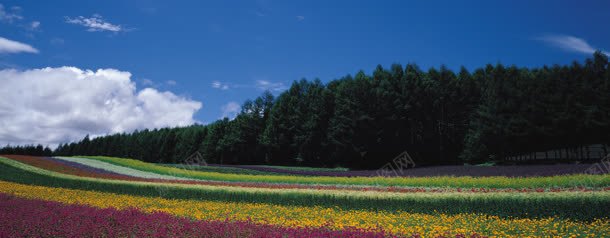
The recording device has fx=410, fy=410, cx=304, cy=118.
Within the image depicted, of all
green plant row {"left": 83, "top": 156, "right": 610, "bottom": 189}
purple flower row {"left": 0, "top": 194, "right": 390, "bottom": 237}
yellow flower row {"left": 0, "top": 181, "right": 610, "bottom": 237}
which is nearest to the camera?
purple flower row {"left": 0, "top": 194, "right": 390, "bottom": 237}

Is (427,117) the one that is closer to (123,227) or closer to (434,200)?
(434,200)

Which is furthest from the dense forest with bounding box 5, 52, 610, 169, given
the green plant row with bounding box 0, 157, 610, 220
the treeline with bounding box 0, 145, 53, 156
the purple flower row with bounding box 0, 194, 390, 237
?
the treeline with bounding box 0, 145, 53, 156

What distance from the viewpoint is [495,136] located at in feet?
136

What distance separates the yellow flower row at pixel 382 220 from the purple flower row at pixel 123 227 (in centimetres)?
266

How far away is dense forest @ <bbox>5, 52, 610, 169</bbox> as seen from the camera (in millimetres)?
37844

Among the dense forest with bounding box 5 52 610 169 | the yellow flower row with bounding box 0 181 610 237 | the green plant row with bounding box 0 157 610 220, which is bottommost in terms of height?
the yellow flower row with bounding box 0 181 610 237

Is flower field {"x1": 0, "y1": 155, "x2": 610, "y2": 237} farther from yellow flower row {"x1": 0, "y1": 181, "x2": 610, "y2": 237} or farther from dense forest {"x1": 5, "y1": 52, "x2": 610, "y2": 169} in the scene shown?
dense forest {"x1": 5, "y1": 52, "x2": 610, "y2": 169}

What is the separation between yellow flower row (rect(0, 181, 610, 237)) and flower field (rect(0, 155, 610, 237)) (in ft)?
0.11

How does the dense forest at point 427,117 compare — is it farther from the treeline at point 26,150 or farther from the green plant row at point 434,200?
the treeline at point 26,150

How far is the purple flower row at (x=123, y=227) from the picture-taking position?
730 centimetres

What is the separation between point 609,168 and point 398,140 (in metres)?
23.3

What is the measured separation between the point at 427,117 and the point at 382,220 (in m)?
40.8

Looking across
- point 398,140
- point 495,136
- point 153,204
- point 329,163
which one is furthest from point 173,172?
point 495,136

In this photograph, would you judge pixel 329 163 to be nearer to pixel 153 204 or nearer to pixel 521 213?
pixel 153 204
